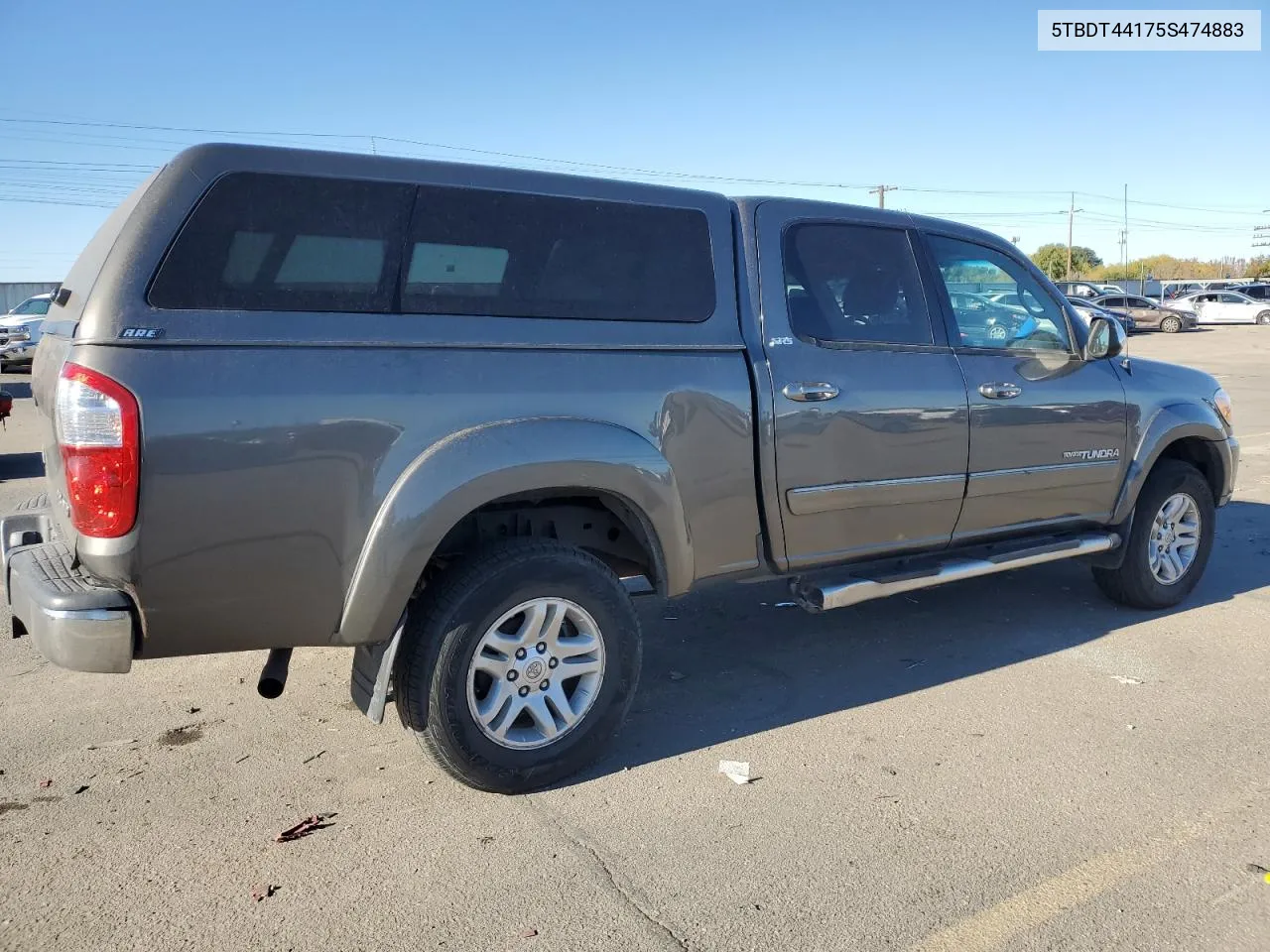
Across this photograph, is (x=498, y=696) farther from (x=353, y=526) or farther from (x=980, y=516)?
(x=980, y=516)

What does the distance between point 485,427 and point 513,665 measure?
83cm

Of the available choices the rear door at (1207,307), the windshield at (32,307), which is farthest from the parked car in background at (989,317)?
the rear door at (1207,307)

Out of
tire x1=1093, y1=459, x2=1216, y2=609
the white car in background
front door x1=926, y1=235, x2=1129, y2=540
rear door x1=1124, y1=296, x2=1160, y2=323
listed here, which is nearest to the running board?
front door x1=926, y1=235, x2=1129, y2=540

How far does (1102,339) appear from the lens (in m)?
5.09

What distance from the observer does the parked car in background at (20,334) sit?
2239 centimetres

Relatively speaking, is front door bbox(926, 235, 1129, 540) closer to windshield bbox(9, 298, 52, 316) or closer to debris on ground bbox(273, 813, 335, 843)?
debris on ground bbox(273, 813, 335, 843)

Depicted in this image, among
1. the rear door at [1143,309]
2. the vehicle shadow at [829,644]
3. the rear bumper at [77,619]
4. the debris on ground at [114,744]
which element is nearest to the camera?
the rear bumper at [77,619]

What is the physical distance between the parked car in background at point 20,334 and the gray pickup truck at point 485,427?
21.7 metres

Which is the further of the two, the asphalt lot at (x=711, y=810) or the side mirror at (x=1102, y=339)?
the side mirror at (x=1102, y=339)

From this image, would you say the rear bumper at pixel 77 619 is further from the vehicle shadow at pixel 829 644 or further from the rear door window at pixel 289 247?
the vehicle shadow at pixel 829 644

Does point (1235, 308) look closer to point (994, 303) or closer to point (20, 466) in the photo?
point (994, 303)

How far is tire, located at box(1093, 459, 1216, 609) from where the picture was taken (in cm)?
549

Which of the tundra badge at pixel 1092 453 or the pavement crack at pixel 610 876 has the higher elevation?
the tundra badge at pixel 1092 453

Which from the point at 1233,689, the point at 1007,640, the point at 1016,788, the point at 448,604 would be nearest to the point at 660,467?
the point at 448,604
